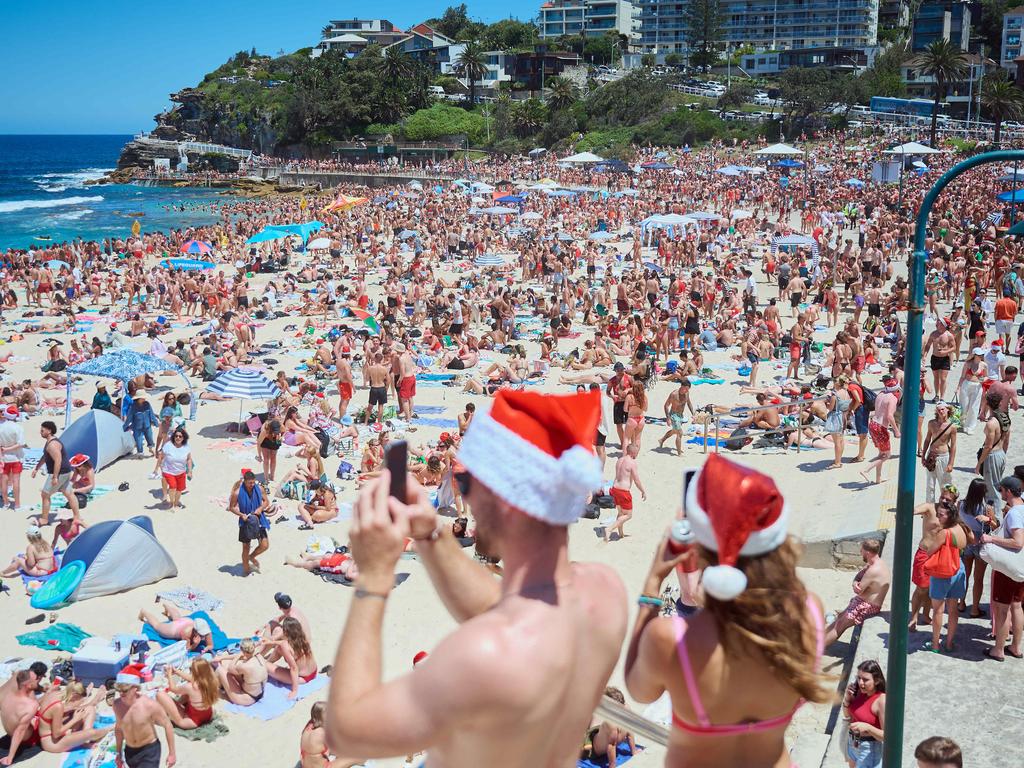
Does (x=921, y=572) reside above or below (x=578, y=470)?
below

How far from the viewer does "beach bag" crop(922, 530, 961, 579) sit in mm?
7234

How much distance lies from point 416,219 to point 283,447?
30602mm

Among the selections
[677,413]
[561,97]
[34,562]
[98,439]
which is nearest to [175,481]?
[34,562]

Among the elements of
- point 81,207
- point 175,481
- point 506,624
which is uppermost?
point 81,207

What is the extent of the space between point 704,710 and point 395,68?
85.7 metres

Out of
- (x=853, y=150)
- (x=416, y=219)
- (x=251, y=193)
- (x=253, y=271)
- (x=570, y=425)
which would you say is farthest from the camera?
(x=251, y=193)

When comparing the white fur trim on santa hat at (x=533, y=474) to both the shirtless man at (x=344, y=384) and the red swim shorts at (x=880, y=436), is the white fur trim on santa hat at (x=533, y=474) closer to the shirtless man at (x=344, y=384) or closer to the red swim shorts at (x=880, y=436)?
the red swim shorts at (x=880, y=436)

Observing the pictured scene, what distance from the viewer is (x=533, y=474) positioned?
166 cm

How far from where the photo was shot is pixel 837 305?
73.5 feet

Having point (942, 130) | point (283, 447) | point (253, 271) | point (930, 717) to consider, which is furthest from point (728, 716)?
point (942, 130)

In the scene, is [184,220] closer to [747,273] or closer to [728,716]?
[747,273]

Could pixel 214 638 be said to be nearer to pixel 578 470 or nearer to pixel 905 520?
pixel 905 520

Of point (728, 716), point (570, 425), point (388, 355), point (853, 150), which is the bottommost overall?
point (388, 355)

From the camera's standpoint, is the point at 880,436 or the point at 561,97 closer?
the point at 880,436
